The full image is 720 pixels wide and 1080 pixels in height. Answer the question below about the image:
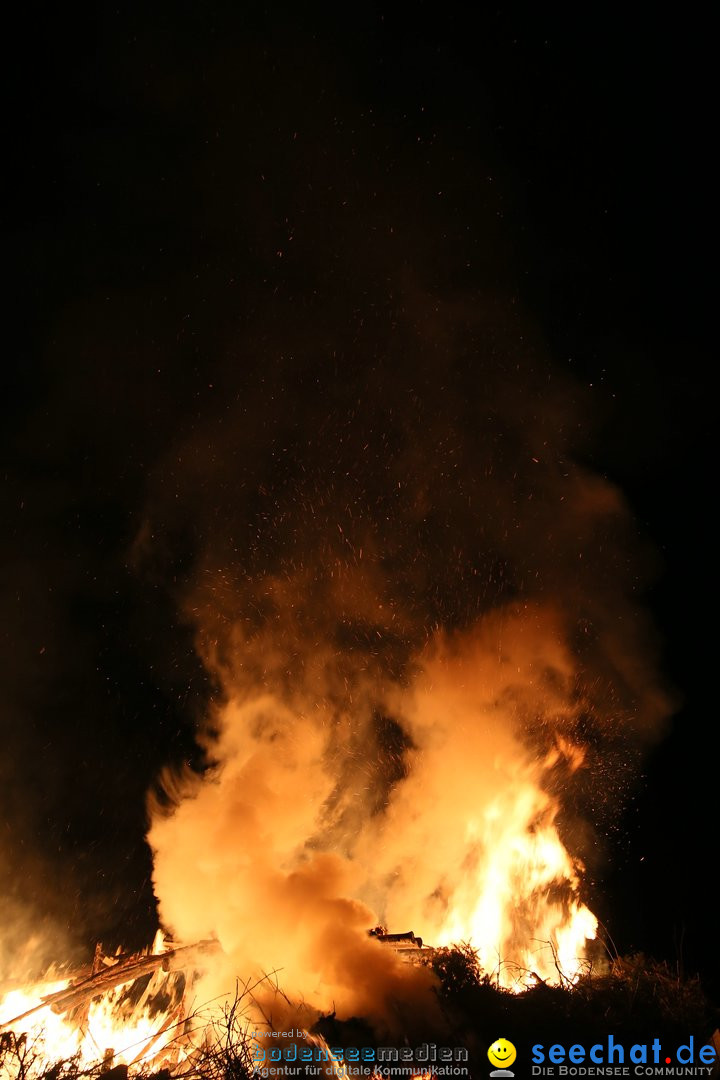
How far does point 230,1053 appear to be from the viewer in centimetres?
569

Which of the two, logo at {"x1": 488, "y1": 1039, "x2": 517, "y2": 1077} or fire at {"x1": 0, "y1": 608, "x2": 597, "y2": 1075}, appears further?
fire at {"x1": 0, "y1": 608, "x2": 597, "y2": 1075}

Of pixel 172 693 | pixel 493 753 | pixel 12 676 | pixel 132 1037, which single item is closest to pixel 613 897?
pixel 493 753

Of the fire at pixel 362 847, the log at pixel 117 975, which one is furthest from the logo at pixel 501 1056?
the log at pixel 117 975

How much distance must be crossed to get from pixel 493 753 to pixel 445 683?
189 cm

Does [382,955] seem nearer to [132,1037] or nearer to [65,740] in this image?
[132,1037]

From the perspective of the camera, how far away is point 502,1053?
5.66m

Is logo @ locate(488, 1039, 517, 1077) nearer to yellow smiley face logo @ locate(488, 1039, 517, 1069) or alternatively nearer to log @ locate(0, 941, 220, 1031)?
yellow smiley face logo @ locate(488, 1039, 517, 1069)

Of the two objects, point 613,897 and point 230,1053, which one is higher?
point 613,897

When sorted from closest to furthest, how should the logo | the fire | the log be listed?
the logo
the log
the fire

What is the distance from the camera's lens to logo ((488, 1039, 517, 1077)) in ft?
18.0

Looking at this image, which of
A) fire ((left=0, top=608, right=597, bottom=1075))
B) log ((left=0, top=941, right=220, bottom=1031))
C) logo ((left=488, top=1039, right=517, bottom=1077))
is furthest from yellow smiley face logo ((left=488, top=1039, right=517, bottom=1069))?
log ((left=0, top=941, right=220, bottom=1031))

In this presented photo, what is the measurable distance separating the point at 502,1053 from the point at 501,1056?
0.03 meters

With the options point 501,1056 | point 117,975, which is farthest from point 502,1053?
point 117,975

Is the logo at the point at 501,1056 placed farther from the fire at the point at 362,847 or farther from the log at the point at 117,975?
the log at the point at 117,975
